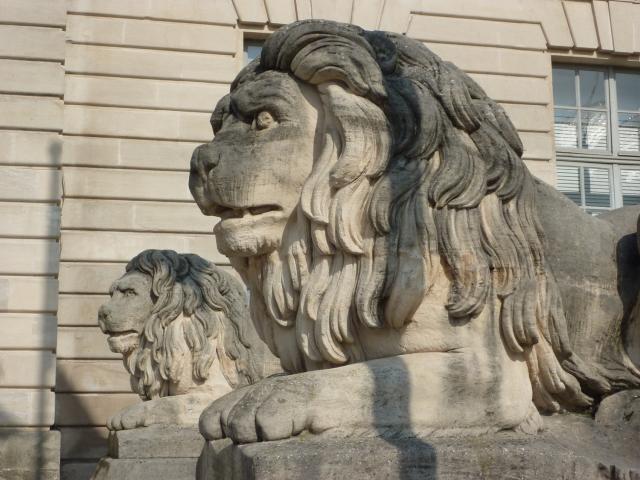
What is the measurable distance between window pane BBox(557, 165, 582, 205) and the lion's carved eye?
10.4 metres

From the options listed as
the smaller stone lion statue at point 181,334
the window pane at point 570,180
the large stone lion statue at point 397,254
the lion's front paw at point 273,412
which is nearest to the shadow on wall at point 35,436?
the smaller stone lion statue at point 181,334

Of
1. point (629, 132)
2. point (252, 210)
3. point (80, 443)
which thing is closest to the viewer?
point (252, 210)

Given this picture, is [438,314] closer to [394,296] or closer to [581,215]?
[394,296]

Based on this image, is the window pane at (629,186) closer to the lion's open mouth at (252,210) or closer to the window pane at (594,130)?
the window pane at (594,130)

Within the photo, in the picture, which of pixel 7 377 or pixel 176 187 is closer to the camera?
pixel 7 377

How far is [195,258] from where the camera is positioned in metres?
6.80

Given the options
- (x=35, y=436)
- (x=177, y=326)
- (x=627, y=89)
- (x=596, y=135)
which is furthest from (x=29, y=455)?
(x=627, y=89)

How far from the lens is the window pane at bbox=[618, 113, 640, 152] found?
13.7 m

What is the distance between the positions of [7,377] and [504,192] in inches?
336

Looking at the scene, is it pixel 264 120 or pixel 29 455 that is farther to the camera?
pixel 29 455

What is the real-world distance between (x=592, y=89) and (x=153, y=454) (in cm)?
910

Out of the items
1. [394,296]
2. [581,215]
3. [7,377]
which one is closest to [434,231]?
[394,296]

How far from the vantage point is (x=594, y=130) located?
44.9 feet

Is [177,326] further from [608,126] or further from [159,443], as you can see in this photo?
[608,126]
